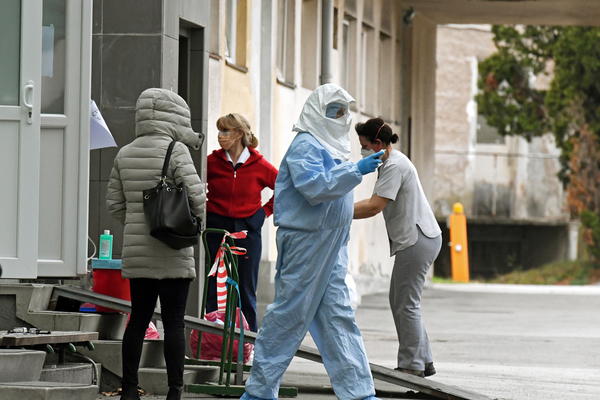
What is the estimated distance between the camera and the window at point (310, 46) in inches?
1049

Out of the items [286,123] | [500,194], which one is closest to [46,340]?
[286,123]

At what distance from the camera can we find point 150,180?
10406 millimetres

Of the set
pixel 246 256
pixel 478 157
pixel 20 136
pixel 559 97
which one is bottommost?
pixel 246 256

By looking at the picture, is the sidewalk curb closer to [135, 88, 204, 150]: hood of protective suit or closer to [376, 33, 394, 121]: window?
[376, 33, 394, 121]: window

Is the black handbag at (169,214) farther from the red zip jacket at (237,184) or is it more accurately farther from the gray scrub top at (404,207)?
the red zip jacket at (237,184)

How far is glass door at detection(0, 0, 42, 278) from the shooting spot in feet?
36.7

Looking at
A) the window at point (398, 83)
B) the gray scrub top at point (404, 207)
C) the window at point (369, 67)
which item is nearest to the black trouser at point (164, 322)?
the gray scrub top at point (404, 207)

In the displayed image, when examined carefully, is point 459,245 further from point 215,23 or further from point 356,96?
point 215,23

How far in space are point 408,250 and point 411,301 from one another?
373 millimetres

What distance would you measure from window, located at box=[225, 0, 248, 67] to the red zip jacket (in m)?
6.94

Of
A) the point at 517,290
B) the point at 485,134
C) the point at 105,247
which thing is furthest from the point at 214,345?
the point at 485,134

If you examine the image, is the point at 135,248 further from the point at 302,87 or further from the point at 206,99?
the point at 302,87

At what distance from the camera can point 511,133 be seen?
1769 inches

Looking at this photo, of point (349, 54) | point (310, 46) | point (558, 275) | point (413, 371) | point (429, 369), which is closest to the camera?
point (413, 371)
